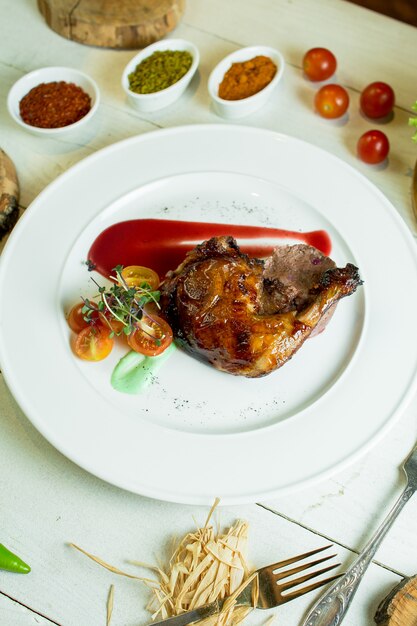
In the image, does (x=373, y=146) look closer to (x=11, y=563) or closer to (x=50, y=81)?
(x=50, y=81)

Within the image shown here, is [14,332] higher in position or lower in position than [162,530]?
higher

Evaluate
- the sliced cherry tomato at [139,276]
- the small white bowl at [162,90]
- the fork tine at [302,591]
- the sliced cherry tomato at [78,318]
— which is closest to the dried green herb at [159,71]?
the small white bowl at [162,90]

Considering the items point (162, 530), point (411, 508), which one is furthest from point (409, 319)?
point (162, 530)

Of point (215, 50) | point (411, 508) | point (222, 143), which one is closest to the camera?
point (411, 508)

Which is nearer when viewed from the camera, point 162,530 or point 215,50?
point 162,530

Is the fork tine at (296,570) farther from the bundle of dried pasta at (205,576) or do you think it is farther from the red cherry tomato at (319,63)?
the red cherry tomato at (319,63)

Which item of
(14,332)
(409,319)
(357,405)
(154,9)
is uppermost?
(154,9)

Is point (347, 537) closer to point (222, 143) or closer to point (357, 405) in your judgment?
point (357, 405)

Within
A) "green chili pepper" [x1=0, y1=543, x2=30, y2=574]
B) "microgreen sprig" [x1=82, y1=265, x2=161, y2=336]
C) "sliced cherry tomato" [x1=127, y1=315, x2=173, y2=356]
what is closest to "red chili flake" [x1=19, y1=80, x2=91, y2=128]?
"microgreen sprig" [x1=82, y1=265, x2=161, y2=336]
